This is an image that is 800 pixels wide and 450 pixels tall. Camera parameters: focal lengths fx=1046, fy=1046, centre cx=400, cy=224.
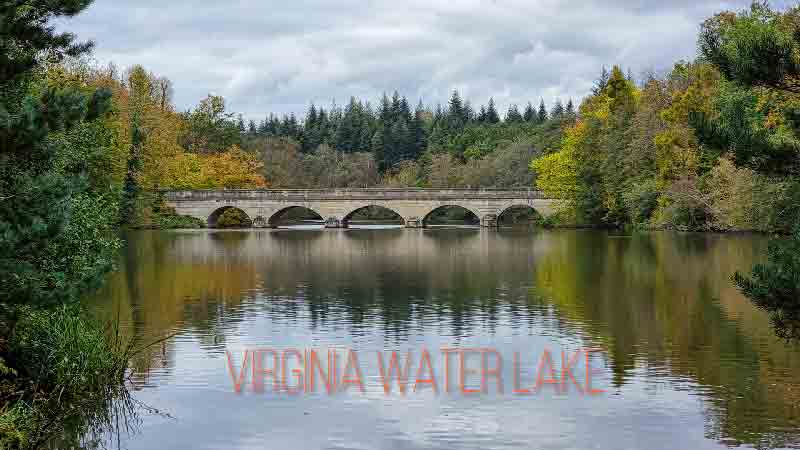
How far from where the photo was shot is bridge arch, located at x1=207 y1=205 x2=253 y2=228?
7238 centimetres

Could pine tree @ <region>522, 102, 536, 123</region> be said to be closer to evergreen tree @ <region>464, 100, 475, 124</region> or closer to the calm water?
evergreen tree @ <region>464, 100, 475, 124</region>

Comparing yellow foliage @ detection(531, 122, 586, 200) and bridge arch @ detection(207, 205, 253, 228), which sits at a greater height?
yellow foliage @ detection(531, 122, 586, 200)

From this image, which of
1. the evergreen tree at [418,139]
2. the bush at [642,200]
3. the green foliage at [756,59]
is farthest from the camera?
the evergreen tree at [418,139]

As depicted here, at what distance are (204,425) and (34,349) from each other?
2321mm

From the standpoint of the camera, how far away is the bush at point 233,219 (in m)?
76.2

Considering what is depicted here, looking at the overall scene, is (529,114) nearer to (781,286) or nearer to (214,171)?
(214,171)

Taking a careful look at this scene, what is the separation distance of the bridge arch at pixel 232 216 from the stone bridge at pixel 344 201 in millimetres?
156

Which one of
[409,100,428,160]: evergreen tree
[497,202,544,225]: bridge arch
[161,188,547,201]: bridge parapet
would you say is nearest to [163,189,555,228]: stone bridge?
[161,188,547,201]: bridge parapet

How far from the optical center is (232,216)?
77.1 m

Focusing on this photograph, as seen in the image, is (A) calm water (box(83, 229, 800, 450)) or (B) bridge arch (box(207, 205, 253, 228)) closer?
(A) calm water (box(83, 229, 800, 450))

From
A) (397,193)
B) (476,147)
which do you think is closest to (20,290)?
(397,193)

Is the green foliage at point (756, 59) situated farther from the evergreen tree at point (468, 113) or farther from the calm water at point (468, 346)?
the evergreen tree at point (468, 113)

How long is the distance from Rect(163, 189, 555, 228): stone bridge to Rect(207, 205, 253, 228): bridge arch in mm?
156

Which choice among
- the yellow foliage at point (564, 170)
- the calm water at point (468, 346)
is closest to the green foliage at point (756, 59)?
the calm water at point (468, 346)
